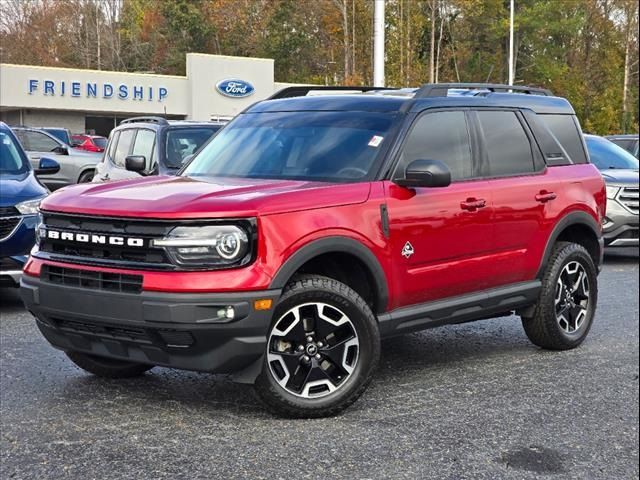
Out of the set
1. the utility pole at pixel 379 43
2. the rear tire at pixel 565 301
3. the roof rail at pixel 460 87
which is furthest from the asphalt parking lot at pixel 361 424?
the utility pole at pixel 379 43

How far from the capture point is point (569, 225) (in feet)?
21.7

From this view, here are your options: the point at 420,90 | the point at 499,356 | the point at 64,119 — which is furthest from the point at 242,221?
the point at 64,119

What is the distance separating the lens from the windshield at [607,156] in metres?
12.8

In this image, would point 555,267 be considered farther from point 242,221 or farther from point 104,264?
point 104,264

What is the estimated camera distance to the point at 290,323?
4.84 meters

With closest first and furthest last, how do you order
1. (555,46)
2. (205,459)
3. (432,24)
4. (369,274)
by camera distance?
(205,459), (369,274), (432,24), (555,46)

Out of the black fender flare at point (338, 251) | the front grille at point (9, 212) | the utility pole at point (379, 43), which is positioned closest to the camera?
the black fender flare at point (338, 251)

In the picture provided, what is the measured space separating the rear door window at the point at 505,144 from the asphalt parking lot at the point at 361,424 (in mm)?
1351

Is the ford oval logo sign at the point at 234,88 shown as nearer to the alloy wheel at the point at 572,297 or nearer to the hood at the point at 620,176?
the hood at the point at 620,176

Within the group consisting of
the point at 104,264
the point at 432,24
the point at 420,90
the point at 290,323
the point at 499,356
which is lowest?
the point at 499,356

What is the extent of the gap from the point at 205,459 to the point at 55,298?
128 centimetres

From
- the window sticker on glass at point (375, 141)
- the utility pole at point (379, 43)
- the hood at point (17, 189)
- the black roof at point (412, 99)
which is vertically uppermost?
the utility pole at point (379, 43)

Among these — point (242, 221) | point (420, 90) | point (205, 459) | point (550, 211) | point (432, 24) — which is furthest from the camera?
point (432, 24)

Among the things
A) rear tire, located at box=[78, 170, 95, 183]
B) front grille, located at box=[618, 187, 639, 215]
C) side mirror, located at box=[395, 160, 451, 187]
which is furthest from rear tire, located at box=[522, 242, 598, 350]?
rear tire, located at box=[78, 170, 95, 183]
